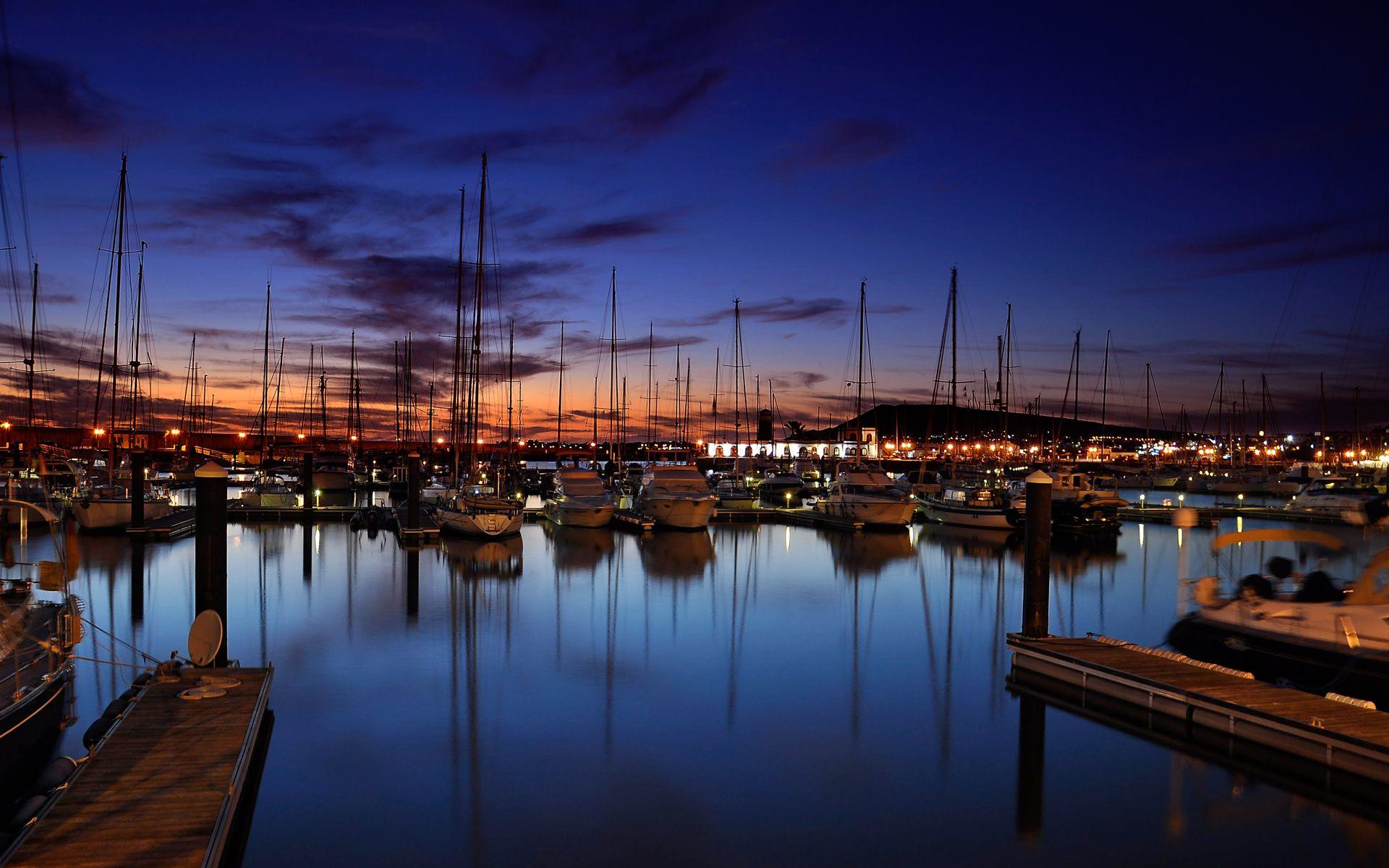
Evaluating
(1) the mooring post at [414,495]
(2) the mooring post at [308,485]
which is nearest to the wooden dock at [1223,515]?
(1) the mooring post at [414,495]

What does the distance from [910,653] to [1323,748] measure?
7.18m

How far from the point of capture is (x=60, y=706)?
1075 cm

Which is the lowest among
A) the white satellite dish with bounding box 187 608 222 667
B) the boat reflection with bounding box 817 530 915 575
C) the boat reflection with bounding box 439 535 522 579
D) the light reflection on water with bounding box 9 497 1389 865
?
the boat reflection with bounding box 817 530 915 575

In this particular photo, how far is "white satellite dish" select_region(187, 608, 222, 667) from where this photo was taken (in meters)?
11.2

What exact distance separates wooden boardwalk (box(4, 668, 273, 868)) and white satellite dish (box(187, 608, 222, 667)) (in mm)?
744

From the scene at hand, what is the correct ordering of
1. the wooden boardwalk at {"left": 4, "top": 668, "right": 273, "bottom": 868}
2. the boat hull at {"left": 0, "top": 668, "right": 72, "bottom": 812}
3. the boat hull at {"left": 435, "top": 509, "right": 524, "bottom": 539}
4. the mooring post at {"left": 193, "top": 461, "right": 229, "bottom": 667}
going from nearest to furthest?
the wooden boardwalk at {"left": 4, "top": 668, "right": 273, "bottom": 868}
the boat hull at {"left": 0, "top": 668, "right": 72, "bottom": 812}
the mooring post at {"left": 193, "top": 461, "right": 229, "bottom": 667}
the boat hull at {"left": 435, "top": 509, "right": 524, "bottom": 539}

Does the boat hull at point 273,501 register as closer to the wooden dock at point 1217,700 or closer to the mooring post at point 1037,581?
the mooring post at point 1037,581

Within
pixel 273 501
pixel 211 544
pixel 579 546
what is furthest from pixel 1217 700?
pixel 273 501

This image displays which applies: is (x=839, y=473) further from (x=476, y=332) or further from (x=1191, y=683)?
(x=1191, y=683)

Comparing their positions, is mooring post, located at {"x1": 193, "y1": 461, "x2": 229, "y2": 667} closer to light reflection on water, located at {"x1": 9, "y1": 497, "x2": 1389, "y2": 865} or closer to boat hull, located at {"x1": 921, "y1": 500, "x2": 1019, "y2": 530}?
light reflection on water, located at {"x1": 9, "y1": 497, "x2": 1389, "y2": 865}

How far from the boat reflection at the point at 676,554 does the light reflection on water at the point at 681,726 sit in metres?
0.62

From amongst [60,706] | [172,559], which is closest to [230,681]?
[60,706]

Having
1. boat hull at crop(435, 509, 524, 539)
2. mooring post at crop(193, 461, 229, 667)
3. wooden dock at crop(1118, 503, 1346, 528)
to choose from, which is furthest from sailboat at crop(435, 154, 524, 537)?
wooden dock at crop(1118, 503, 1346, 528)

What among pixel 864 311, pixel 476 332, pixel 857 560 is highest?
pixel 864 311
